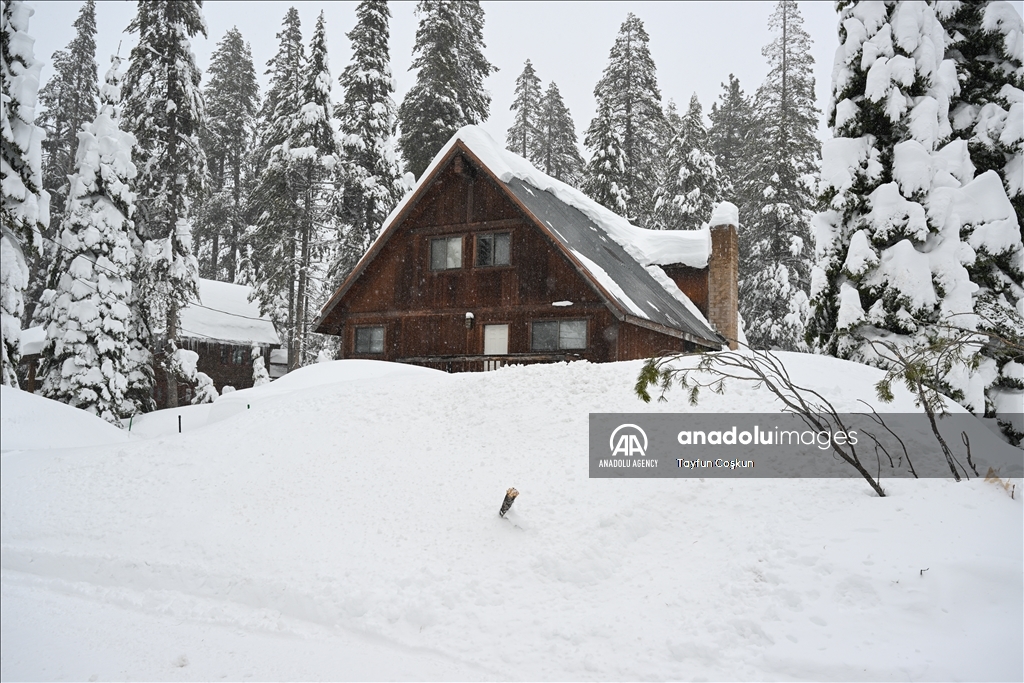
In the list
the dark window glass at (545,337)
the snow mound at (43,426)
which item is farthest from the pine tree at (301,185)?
the snow mound at (43,426)

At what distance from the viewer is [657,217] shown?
3516cm

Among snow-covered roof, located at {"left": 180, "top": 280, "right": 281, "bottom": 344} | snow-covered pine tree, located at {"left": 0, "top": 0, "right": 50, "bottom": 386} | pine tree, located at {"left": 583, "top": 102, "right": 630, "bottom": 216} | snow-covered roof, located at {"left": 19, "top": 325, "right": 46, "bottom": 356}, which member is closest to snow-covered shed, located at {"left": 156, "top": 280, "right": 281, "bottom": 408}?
snow-covered roof, located at {"left": 180, "top": 280, "right": 281, "bottom": 344}

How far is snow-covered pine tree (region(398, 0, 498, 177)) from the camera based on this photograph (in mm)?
28078

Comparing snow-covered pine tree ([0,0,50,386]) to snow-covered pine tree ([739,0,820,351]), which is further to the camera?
snow-covered pine tree ([739,0,820,351])

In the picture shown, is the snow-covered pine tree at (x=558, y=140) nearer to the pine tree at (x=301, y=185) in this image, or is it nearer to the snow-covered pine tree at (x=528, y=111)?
the snow-covered pine tree at (x=528, y=111)

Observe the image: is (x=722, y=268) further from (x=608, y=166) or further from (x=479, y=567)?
(x=479, y=567)

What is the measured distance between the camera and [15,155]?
33.0ft

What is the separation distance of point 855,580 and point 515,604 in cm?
289

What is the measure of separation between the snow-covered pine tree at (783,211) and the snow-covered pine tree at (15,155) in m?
26.1

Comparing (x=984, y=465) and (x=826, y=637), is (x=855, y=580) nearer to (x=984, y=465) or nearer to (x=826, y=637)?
(x=826, y=637)

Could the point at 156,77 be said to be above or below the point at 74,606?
above

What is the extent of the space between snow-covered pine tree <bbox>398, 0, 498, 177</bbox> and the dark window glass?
14754mm

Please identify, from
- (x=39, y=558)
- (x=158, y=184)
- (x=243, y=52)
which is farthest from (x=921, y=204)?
(x=243, y=52)

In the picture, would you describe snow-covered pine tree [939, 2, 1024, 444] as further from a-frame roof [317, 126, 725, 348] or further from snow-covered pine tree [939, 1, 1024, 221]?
a-frame roof [317, 126, 725, 348]
